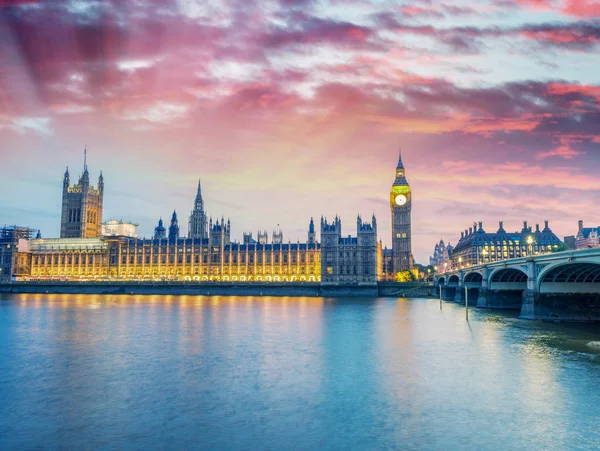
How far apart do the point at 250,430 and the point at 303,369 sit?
441 inches

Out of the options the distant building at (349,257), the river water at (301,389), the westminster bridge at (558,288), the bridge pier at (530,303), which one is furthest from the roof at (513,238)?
the river water at (301,389)

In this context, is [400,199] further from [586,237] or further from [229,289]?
[229,289]

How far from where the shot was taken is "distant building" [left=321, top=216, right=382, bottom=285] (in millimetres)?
140000

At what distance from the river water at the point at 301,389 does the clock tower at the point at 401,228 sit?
11600 centimetres

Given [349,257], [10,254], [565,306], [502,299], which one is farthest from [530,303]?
[10,254]

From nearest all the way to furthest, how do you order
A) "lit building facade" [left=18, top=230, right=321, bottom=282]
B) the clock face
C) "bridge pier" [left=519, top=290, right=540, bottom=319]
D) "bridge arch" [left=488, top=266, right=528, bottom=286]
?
"bridge pier" [left=519, top=290, right=540, bottom=319], "bridge arch" [left=488, top=266, right=528, bottom=286], "lit building facade" [left=18, top=230, right=321, bottom=282], the clock face

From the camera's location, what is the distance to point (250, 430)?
59.9ft

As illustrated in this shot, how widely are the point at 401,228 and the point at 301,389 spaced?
144030 millimetres

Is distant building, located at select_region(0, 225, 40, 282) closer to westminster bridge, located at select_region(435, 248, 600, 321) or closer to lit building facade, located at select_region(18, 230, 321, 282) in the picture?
lit building facade, located at select_region(18, 230, 321, 282)

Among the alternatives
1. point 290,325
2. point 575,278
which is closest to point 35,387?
point 290,325

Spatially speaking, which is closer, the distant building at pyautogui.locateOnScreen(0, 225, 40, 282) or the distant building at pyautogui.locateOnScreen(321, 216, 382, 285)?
the distant building at pyautogui.locateOnScreen(321, 216, 382, 285)

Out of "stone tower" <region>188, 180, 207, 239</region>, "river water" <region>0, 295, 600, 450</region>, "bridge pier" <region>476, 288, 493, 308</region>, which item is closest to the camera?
"river water" <region>0, 295, 600, 450</region>

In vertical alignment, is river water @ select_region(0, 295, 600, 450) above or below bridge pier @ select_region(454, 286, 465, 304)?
below

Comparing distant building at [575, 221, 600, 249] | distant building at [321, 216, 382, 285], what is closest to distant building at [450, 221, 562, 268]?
distant building at [575, 221, 600, 249]
